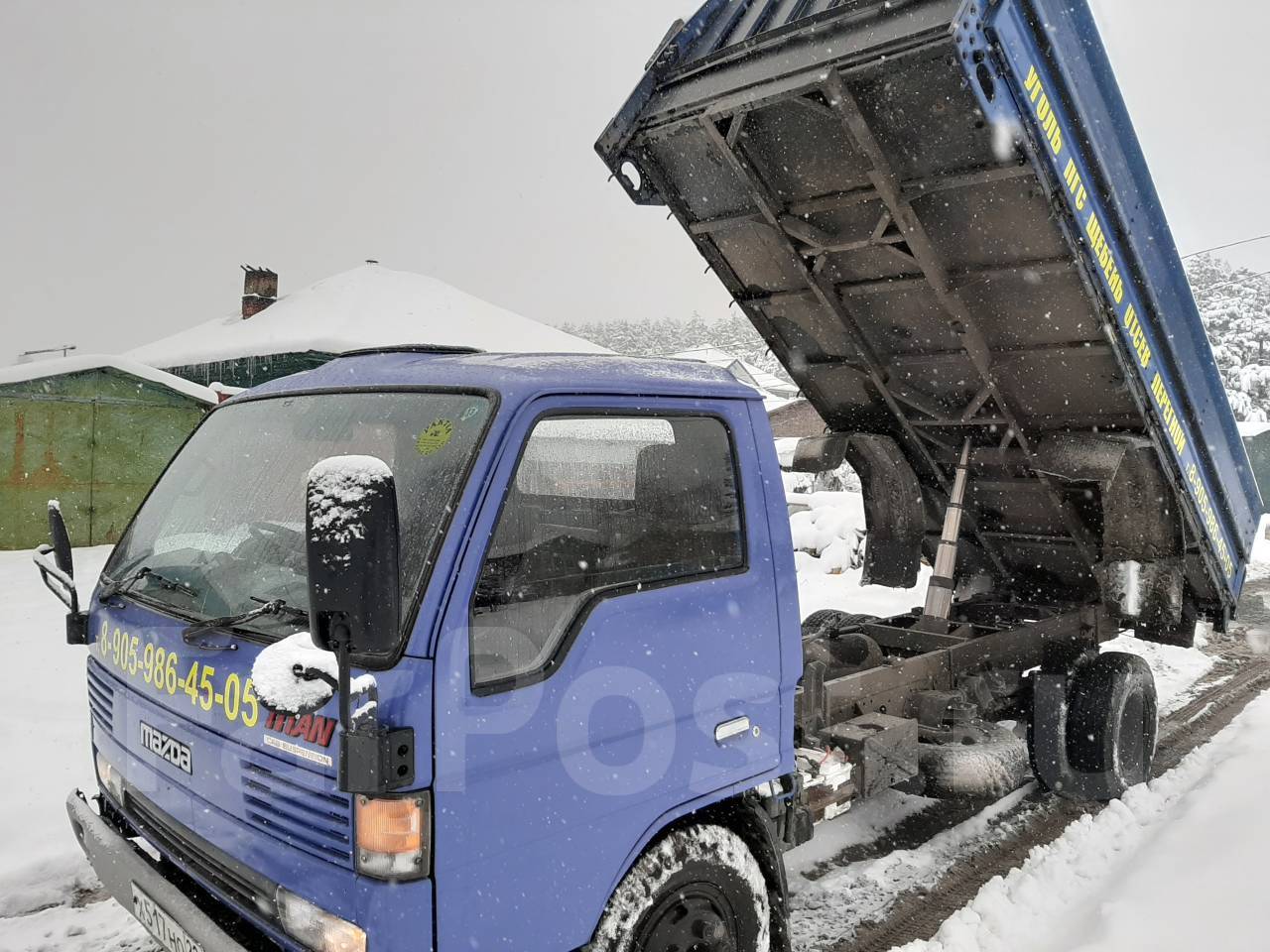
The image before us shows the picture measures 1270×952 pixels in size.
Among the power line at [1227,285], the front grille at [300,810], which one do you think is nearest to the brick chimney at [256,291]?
the front grille at [300,810]

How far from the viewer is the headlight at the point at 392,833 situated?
6.76 ft

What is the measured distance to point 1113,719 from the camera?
4805 mm

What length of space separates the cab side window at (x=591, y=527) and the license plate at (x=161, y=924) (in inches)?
43.7

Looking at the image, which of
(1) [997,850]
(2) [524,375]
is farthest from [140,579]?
(1) [997,850]

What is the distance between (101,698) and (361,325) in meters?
17.7

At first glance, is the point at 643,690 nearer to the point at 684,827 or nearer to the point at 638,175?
the point at 684,827

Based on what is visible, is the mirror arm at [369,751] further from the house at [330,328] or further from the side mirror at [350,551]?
the house at [330,328]

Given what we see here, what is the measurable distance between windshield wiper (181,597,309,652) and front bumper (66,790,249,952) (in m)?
0.71

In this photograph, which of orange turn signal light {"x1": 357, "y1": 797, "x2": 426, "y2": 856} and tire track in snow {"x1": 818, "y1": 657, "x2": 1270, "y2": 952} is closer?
orange turn signal light {"x1": 357, "y1": 797, "x2": 426, "y2": 856}

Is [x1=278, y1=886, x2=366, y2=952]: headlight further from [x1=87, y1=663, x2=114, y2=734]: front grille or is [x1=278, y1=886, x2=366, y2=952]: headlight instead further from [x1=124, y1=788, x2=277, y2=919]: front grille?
[x1=87, y1=663, x2=114, y2=734]: front grille

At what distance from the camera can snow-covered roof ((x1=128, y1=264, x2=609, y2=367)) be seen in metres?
19.3

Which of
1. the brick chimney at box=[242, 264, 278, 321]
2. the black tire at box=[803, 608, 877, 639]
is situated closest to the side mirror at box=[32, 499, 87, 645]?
the black tire at box=[803, 608, 877, 639]

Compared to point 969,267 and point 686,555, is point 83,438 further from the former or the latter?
point 686,555

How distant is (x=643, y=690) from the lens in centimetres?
254
